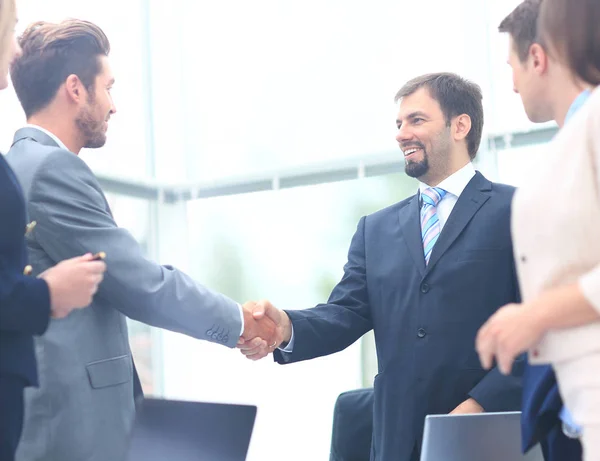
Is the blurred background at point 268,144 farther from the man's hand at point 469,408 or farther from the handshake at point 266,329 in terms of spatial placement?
the man's hand at point 469,408

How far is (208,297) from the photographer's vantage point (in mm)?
2438

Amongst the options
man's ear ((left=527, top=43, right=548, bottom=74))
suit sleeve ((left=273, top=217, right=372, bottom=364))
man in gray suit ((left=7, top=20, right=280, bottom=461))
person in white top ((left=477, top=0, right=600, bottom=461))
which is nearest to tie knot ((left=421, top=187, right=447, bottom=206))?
suit sleeve ((left=273, top=217, right=372, bottom=364))

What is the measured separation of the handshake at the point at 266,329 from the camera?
275 centimetres

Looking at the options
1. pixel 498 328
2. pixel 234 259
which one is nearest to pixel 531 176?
pixel 498 328

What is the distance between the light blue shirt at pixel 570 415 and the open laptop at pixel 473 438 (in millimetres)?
350

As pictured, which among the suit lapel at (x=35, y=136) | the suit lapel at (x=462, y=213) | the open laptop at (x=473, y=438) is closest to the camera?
the open laptop at (x=473, y=438)

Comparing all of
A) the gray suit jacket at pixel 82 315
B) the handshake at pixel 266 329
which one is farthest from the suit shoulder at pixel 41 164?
the handshake at pixel 266 329

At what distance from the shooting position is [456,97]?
297cm

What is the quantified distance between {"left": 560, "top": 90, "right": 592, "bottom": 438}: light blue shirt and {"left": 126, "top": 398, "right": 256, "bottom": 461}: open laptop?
25.6 inches

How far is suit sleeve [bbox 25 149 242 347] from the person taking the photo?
7.07 ft

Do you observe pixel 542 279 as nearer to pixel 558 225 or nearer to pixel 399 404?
pixel 558 225

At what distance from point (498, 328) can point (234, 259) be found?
3570mm

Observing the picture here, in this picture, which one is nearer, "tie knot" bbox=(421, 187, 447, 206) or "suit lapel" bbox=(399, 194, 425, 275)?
"suit lapel" bbox=(399, 194, 425, 275)

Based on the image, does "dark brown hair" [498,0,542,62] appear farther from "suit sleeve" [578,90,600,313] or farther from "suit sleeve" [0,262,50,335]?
"suit sleeve" [0,262,50,335]
